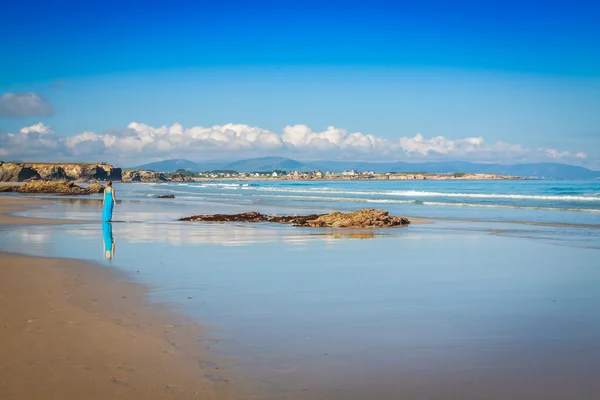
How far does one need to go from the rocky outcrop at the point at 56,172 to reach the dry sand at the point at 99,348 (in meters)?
127

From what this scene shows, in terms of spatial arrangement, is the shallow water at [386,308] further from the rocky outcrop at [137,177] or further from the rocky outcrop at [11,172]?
the rocky outcrop at [137,177]

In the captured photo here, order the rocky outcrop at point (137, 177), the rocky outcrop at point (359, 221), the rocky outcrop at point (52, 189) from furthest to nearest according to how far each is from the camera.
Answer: the rocky outcrop at point (137, 177) < the rocky outcrop at point (52, 189) < the rocky outcrop at point (359, 221)

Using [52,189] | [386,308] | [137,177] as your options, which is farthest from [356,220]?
[137,177]

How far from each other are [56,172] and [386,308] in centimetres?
14955

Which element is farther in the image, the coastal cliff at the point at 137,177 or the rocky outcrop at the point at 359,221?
the coastal cliff at the point at 137,177

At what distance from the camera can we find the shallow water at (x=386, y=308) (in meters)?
5.02

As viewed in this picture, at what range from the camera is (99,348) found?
584cm

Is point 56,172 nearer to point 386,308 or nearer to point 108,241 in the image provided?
point 108,241

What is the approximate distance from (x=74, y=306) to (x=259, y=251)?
Result: 6.56m

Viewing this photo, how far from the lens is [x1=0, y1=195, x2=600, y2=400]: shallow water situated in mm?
5023

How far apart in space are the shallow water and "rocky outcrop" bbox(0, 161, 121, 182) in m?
119

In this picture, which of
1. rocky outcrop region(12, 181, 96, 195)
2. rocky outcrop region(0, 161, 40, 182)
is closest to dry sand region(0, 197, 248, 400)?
rocky outcrop region(12, 181, 96, 195)

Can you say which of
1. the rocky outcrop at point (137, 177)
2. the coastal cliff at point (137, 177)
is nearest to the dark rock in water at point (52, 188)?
the coastal cliff at point (137, 177)

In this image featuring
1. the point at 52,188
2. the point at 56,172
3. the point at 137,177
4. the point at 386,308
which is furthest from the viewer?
the point at 137,177
